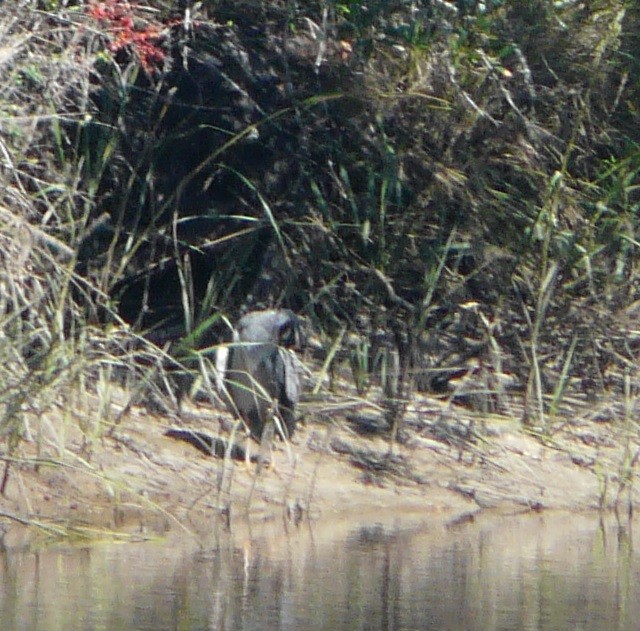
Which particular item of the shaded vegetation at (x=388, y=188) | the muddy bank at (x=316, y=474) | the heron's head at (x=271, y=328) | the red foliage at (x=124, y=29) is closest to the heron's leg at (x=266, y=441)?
the muddy bank at (x=316, y=474)

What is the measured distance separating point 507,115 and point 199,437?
2690mm

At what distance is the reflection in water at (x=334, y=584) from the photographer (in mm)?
5082

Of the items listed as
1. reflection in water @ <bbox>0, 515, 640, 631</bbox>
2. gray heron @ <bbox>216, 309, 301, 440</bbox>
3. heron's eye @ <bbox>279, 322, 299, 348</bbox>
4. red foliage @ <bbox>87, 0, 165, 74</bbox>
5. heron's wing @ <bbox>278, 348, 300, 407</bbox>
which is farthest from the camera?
heron's eye @ <bbox>279, 322, 299, 348</bbox>

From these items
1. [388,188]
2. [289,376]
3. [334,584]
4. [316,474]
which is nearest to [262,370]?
[289,376]

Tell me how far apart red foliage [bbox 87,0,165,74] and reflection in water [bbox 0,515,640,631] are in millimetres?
2277

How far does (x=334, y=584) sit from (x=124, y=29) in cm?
279

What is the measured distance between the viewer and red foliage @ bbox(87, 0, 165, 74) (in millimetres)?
7090

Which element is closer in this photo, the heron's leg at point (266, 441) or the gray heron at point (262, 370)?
the heron's leg at point (266, 441)

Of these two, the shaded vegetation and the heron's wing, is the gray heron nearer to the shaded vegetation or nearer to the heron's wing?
the heron's wing

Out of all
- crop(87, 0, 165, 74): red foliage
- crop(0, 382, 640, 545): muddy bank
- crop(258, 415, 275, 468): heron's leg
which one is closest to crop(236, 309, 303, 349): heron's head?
crop(0, 382, 640, 545): muddy bank

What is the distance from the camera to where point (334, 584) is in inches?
220

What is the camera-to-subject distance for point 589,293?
29.1 feet

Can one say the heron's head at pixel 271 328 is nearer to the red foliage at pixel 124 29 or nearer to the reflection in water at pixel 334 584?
the red foliage at pixel 124 29

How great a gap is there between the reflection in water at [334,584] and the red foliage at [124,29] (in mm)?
2277
